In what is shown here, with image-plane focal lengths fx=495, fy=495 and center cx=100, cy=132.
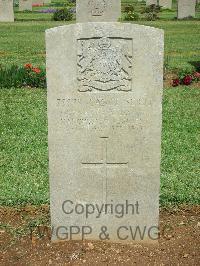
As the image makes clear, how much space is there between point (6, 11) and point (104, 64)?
22.4m

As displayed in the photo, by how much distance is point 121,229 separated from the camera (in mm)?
4234

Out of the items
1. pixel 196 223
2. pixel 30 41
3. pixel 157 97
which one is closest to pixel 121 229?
pixel 196 223

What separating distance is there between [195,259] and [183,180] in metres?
1.94

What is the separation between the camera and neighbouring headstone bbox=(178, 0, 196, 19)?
2611 centimetres

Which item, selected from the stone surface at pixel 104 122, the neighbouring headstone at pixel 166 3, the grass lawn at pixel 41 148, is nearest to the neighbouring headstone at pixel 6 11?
the neighbouring headstone at pixel 166 3

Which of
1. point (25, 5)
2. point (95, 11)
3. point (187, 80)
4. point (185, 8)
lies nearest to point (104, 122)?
point (187, 80)

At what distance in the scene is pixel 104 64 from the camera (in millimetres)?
3791

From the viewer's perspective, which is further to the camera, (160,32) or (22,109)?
(22,109)

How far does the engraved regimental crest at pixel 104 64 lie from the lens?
3.73m

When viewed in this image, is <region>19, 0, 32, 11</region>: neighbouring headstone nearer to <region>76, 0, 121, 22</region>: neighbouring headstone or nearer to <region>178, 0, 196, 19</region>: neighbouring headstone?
<region>178, 0, 196, 19</region>: neighbouring headstone

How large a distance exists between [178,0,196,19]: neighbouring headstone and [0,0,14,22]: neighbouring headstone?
873 centimetres

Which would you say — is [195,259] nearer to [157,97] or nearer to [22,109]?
[157,97]

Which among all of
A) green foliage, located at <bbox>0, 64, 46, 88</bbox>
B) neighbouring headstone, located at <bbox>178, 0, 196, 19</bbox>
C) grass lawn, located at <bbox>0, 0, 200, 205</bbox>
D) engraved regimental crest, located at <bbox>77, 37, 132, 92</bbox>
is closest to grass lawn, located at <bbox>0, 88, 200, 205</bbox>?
grass lawn, located at <bbox>0, 0, 200, 205</bbox>

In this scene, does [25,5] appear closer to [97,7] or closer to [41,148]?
[97,7]
